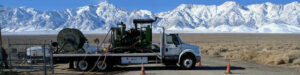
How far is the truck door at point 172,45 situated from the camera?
1705cm

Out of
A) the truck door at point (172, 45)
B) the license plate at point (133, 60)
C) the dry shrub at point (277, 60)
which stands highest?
the truck door at point (172, 45)

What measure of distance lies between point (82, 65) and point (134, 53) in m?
2.41

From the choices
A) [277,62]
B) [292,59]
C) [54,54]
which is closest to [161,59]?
[54,54]

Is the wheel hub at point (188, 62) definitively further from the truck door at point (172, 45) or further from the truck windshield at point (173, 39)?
the truck windshield at point (173, 39)

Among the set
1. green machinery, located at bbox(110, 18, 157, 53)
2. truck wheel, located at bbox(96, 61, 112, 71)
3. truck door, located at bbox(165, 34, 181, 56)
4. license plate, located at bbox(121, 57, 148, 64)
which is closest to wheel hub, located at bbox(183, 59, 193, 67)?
truck door, located at bbox(165, 34, 181, 56)

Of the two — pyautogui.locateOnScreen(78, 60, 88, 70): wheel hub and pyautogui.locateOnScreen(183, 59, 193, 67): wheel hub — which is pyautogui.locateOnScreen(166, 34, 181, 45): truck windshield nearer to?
pyautogui.locateOnScreen(183, 59, 193, 67): wheel hub

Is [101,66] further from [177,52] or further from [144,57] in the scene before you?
[177,52]

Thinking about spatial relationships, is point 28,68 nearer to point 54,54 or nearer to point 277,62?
point 54,54

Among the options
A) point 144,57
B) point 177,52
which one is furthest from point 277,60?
point 144,57

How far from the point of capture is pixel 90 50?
17.7m

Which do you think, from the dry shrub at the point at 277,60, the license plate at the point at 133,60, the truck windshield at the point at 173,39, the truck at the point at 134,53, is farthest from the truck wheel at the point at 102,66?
the dry shrub at the point at 277,60

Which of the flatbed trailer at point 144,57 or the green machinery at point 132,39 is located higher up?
the green machinery at point 132,39

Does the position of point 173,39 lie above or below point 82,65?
above

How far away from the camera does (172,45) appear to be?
17.1 meters
